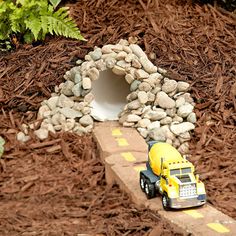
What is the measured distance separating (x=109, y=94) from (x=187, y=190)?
9.13ft

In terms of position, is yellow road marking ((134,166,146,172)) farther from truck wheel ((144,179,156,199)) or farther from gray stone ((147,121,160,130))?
gray stone ((147,121,160,130))

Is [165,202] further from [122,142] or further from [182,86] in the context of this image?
[182,86]

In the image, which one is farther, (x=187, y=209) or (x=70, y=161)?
(x=70, y=161)

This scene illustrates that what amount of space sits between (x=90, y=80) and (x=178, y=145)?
44.3 inches

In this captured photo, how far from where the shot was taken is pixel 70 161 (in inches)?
257

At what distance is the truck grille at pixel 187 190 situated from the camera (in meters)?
5.18

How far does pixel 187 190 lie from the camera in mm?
5195

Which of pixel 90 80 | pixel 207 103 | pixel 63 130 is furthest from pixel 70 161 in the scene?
pixel 207 103

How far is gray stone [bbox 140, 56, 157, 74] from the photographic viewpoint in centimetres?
713

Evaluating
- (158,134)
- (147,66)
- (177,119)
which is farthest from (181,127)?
(147,66)

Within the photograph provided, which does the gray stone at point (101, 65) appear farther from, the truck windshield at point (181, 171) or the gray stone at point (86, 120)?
the truck windshield at point (181, 171)

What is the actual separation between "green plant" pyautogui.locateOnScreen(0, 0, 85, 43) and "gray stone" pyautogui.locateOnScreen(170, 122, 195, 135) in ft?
4.94

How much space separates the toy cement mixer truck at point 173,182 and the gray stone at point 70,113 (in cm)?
169

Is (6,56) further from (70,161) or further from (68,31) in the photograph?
(70,161)
